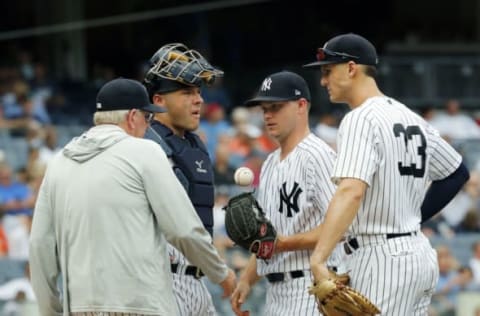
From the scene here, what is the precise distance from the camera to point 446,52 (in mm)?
20281

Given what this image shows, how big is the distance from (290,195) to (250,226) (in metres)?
0.34

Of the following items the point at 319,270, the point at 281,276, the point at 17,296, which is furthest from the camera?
the point at 17,296

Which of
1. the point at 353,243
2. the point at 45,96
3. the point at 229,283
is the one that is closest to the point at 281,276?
the point at 229,283

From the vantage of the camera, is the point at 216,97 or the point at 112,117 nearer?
the point at 112,117

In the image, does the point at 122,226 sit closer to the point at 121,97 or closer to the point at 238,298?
the point at 121,97

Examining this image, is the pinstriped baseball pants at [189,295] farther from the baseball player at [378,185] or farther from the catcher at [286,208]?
the baseball player at [378,185]

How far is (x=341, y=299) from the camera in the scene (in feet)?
17.8

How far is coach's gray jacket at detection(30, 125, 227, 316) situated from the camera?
5297 mm

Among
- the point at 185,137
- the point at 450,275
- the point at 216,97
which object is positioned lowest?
the point at 450,275

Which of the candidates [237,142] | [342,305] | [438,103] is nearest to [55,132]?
[237,142]

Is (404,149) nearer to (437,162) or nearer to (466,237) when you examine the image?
(437,162)

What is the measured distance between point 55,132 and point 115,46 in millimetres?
6770

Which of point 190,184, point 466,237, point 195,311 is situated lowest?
point 466,237

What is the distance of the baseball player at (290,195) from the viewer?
6.18 m
